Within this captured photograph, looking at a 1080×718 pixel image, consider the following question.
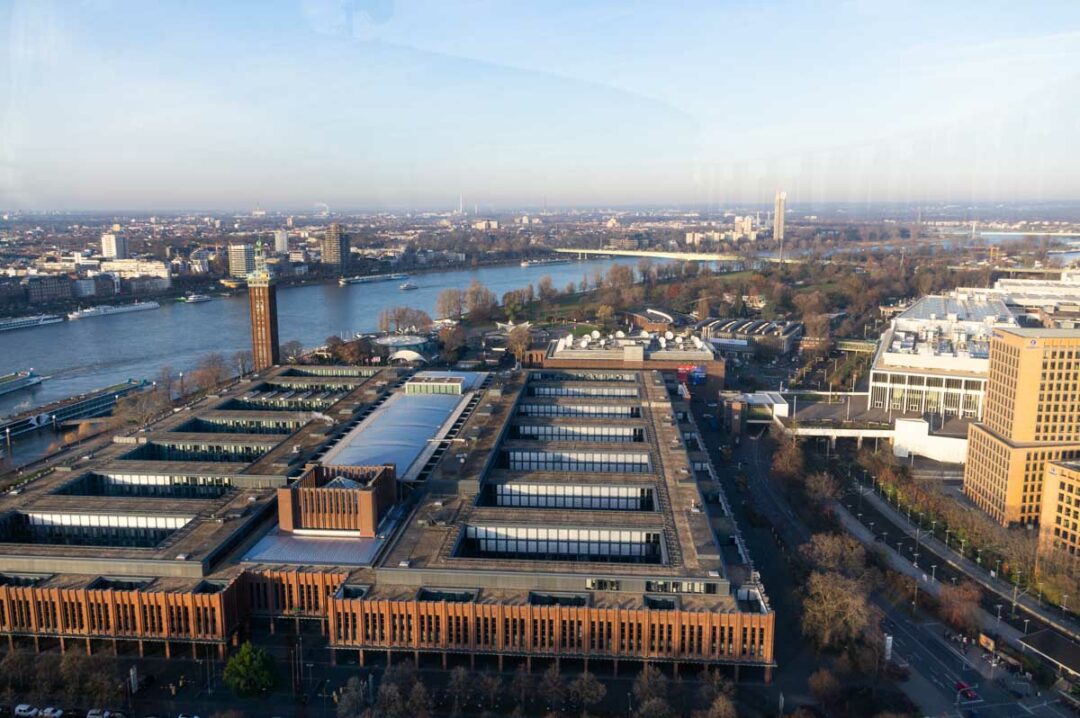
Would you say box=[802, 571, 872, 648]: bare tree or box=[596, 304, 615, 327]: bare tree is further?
box=[596, 304, 615, 327]: bare tree

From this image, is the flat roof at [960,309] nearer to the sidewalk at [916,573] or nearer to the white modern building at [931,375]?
the white modern building at [931,375]

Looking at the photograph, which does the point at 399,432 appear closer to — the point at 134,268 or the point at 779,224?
the point at 134,268

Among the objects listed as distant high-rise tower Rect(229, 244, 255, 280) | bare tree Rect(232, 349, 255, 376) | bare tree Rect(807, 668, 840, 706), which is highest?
distant high-rise tower Rect(229, 244, 255, 280)

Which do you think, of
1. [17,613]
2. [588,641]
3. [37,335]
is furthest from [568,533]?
[37,335]

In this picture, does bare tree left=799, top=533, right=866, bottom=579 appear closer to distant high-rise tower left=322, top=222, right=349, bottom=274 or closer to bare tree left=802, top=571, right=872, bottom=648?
bare tree left=802, top=571, right=872, bottom=648

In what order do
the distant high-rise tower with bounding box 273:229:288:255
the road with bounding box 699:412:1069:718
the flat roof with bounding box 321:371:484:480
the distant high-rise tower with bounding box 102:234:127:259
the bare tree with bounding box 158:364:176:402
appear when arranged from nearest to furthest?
the road with bounding box 699:412:1069:718 → the flat roof with bounding box 321:371:484:480 → the bare tree with bounding box 158:364:176:402 → the distant high-rise tower with bounding box 102:234:127:259 → the distant high-rise tower with bounding box 273:229:288:255

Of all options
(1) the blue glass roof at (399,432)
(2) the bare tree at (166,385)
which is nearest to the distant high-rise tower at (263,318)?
(2) the bare tree at (166,385)

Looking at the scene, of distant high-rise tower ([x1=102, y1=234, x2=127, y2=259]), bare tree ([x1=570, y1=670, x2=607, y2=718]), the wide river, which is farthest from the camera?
distant high-rise tower ([x1=102, y1=234, x2=127, y2=259])

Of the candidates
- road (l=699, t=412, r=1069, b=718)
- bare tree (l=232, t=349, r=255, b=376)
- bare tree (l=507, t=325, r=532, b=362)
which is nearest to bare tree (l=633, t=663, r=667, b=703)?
road (l=699, t=412, r=1069, b=718)
